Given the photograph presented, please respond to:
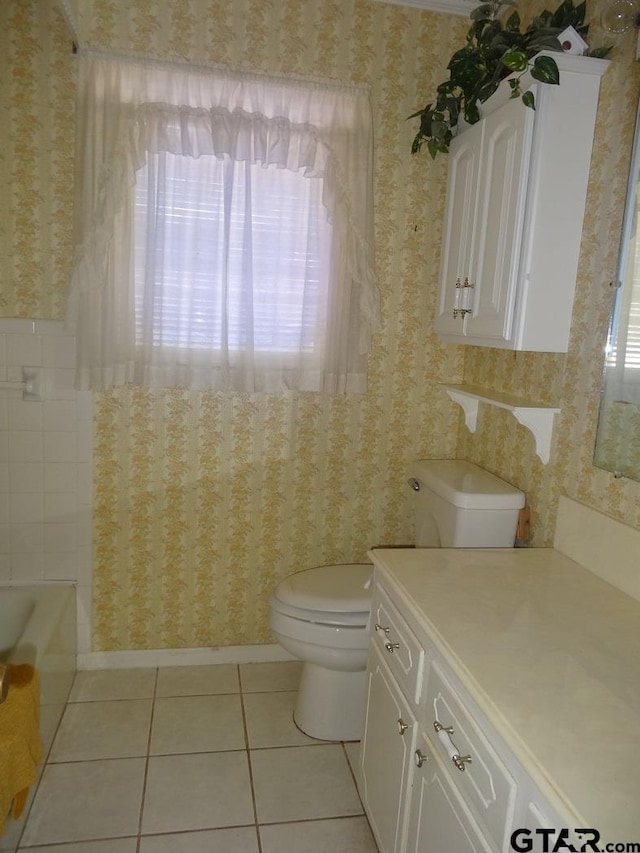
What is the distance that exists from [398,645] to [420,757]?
9.5 inches

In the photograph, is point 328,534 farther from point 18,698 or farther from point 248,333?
point 18,698

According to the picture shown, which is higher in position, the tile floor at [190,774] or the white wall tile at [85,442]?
the white wall tile at [85,442]

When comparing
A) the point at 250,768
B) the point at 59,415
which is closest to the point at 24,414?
the point at 59,415

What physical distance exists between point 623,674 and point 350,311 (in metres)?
1.55

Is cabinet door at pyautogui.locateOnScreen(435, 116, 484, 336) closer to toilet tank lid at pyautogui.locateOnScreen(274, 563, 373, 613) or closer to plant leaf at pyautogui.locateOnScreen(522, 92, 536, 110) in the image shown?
plant leaf at pyautogui.locateOnScreen(522, 92, 536, 110)

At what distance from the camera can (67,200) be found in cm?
214

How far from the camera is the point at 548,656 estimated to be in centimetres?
115

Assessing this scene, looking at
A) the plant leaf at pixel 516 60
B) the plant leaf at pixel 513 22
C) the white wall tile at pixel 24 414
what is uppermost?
the plant leaf at pixel 513 22

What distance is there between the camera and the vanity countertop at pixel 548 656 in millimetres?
841

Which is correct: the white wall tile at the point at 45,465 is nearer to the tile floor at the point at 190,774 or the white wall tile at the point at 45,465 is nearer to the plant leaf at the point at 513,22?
the tile floor at the point at 190,774

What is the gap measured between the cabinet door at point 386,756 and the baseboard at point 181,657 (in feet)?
2.93

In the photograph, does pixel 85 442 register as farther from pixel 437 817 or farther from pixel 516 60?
pixel 516 60

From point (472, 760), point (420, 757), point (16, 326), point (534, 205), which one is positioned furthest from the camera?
point (16, 326)

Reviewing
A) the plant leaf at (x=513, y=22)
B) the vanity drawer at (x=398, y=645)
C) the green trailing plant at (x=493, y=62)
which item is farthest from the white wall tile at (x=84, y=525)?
the plant leaf at (x=513, y=22)
